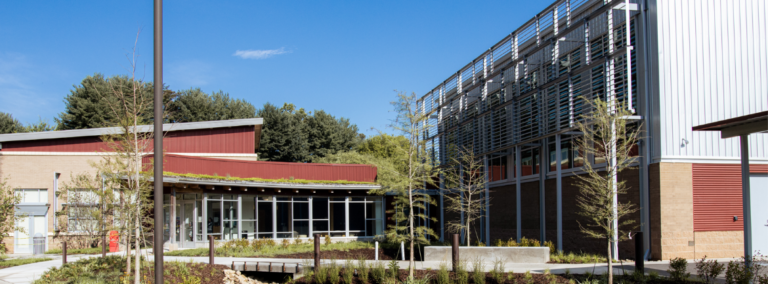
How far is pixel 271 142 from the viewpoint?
54062 mm

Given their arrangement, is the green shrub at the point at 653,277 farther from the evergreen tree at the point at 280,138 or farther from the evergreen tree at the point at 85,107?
the evergreen tree at the point at 280,138

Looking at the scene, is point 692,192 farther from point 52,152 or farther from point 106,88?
point 106,88

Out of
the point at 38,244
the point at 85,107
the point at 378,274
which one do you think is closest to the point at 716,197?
the point at 378,274

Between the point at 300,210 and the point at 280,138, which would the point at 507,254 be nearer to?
the point at 300,210

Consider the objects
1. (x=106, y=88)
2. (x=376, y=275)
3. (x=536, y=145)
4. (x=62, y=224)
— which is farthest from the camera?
(x=106, y=88)

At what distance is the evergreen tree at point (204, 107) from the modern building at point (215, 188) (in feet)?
56.1

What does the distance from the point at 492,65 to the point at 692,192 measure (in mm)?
13027

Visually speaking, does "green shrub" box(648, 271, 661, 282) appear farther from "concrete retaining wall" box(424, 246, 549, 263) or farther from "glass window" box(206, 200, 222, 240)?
"glass window" box(206, 200, 222, 240)

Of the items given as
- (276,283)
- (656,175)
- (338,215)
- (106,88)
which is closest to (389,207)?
(338,215)

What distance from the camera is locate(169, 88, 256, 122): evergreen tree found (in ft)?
159

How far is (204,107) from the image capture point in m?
49.2

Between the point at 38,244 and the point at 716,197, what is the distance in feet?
89.6

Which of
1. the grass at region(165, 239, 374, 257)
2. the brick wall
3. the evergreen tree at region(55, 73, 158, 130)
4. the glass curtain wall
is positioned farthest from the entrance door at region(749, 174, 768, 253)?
the evergreen tree at region(55, 73, 158, 130)

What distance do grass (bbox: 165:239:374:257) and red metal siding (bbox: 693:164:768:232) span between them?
43.4 feet
